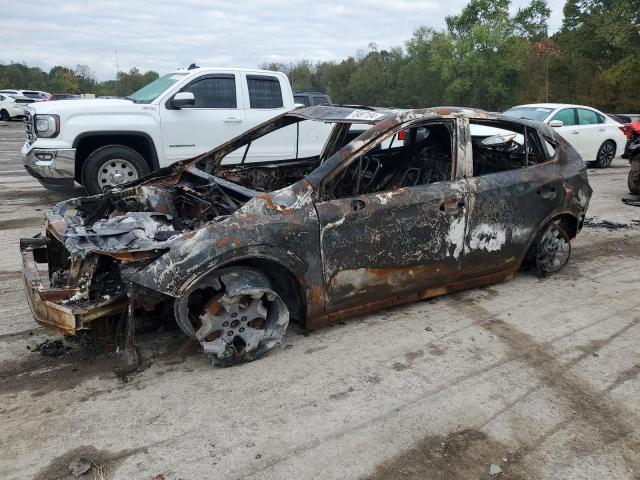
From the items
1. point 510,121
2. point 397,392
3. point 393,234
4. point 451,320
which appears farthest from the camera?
point 510,121

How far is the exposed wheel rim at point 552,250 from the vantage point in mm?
5180

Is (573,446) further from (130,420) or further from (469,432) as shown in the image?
(130,420)

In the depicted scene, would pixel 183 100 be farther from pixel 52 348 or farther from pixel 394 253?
pixel 394 253

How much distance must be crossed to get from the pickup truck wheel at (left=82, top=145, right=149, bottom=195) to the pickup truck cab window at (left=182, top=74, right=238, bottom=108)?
4.02ft

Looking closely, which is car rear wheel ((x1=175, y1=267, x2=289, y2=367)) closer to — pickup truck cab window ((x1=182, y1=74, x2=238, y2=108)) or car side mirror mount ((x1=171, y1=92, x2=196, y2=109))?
car side mirror mount ((x1=171, y1=92, x2=196, y2=109))

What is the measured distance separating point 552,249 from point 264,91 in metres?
5.38

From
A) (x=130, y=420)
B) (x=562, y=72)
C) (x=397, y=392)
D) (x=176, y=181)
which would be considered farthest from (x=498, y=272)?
(x=562, y=72)

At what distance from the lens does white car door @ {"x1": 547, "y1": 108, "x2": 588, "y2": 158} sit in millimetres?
12367

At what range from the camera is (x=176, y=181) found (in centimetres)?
481

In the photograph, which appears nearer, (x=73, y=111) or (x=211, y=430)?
(x=211, y=430)

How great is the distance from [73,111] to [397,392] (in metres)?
6.38

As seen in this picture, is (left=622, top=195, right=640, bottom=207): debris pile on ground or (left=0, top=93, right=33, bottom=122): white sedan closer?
(left=622, top=195, right=640, bottom=207): debris pile on ground

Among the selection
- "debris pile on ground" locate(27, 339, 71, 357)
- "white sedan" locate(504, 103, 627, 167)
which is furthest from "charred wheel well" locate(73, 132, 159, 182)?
"white sedan" locate(504, 103, 627, 167)

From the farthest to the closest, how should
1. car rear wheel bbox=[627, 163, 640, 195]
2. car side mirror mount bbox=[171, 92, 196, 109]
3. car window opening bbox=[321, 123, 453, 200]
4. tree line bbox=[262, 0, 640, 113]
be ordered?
tree line bbox=[262, 0, 640, 113], car rear wheel bbox=[627, 163, 640, 195], car side mirror mount bbox=[171, 92, 196, 109], car window opening bbox=[321, 123, 453, 200]
